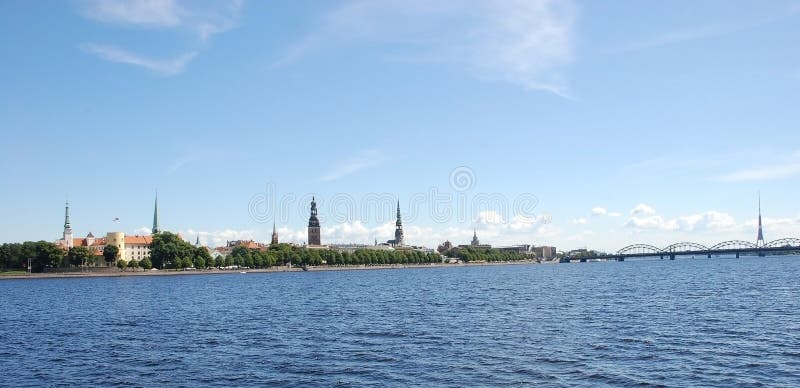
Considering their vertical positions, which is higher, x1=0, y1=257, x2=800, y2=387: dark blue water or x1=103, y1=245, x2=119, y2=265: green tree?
x1=103, y1=245, x2=119, y2=265: green tree

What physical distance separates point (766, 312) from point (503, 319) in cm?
1844

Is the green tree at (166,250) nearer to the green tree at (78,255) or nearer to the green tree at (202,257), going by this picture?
the green tree at (202,257)

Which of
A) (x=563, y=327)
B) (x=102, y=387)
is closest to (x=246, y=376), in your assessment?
(x=102, y=387)

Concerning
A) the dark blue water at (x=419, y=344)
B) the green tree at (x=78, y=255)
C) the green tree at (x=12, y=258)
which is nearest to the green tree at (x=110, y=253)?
the green tree at (x=78, y=255)

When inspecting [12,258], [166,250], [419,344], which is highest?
[166,250]

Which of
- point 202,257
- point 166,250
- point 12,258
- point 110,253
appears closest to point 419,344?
point 166,250

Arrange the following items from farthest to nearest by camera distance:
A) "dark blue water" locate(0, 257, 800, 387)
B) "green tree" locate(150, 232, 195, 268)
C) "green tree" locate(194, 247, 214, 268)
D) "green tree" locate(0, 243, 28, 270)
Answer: "green tree" locate(194, 247, 214, 268) < "green tree" locate(150, 232, 195, 268) < "green tree" locate(0, 243, 28, 270) < "dark blue water" locate(0, 257, 800, 387)

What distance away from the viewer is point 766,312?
4931 cm

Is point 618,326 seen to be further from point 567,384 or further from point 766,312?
point 567,384

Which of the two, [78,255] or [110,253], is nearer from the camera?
[78,255]

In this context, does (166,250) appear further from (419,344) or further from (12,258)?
(419,344)

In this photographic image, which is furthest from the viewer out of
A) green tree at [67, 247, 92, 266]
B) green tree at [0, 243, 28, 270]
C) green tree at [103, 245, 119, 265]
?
green tree at [103, 245, 119, 265]

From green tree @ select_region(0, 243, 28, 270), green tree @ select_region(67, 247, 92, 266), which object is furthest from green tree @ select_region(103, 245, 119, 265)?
green tree @ select_region(0, 243, 28, 270)

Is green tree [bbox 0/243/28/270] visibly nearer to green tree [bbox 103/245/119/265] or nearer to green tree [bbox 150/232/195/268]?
green tree [bbox 103/245/119/265]
